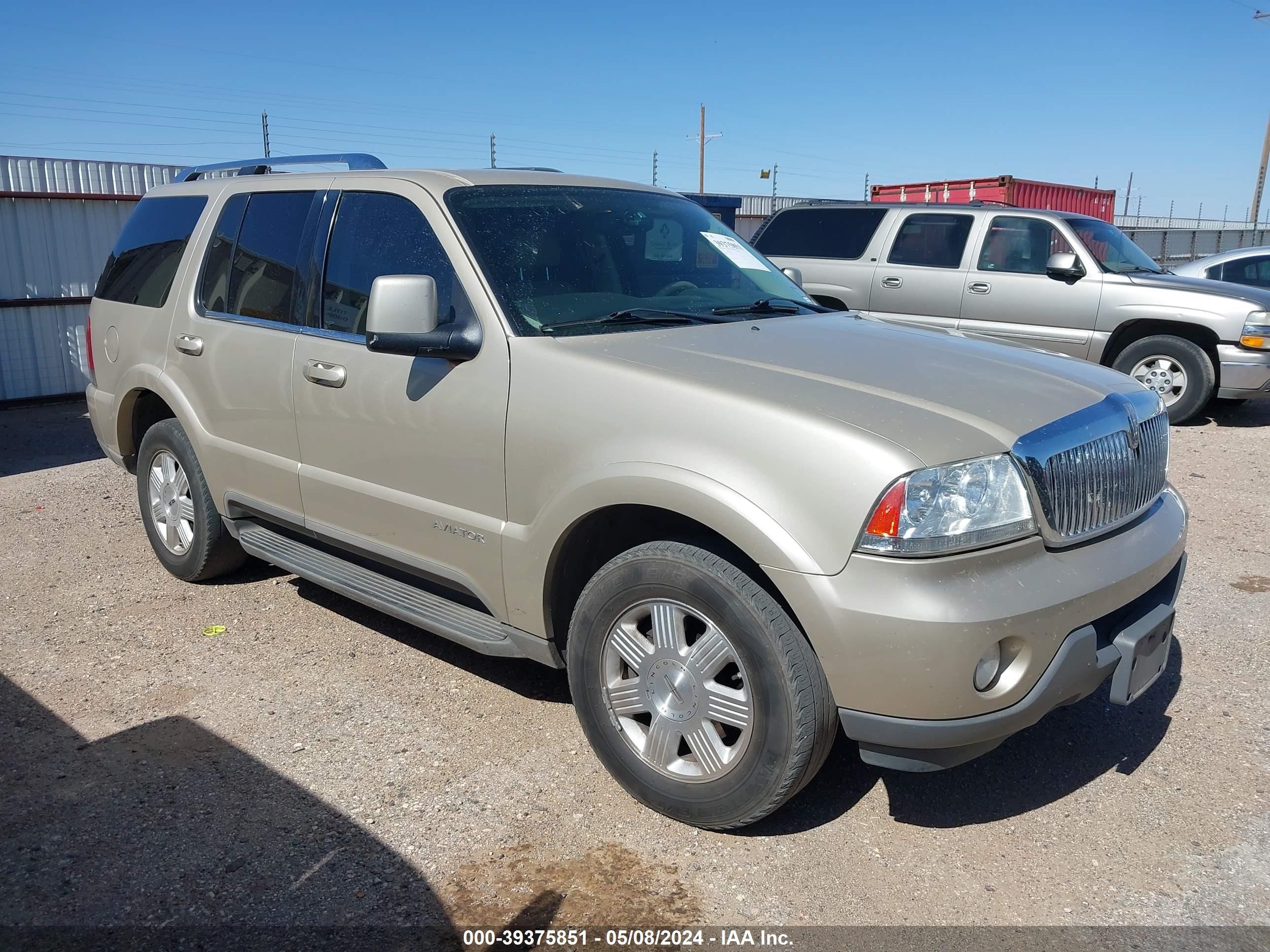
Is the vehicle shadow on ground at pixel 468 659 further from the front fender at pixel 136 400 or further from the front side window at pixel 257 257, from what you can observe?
the front side window at pixel 257 257

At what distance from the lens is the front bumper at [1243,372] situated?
29.7ft

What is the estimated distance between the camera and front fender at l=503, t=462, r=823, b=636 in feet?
8.83

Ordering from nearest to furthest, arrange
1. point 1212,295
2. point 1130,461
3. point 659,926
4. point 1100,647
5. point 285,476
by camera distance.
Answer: point 659,926
point 1100,647
point 1130,461
point 285,476
point 1212,295

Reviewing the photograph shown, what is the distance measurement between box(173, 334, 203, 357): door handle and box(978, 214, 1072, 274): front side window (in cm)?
754

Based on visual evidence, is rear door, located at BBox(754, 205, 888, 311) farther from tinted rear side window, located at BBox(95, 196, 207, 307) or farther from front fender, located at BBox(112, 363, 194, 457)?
front fender, located at BBox(112, 363, 194, 457)

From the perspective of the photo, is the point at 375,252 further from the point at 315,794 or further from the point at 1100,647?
the point at 1100,647

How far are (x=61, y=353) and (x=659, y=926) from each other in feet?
35.9

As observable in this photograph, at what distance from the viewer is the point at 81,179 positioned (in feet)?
55.6

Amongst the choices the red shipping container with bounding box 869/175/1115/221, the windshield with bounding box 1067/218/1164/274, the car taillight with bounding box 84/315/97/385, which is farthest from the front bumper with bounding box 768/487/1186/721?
the red shipping container with bounding box 869/175/1115/221

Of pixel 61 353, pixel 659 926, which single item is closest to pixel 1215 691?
pixel 659 926

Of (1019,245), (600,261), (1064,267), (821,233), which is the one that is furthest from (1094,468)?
(821,233)

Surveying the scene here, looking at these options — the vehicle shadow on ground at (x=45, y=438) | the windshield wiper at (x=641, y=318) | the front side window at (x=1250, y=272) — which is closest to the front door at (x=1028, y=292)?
the front side window at (x=1250, y=272)

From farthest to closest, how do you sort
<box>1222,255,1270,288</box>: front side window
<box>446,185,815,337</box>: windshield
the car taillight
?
<box>1222,255,1270,288</box>: front side window < the car taillight < <box>446,185,815,337</box>: windshield

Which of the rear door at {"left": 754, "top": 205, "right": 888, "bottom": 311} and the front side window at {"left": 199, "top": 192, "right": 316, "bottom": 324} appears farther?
the rear door at {"left": 754, "top": 205, "right": 888, "bottom": 311}
